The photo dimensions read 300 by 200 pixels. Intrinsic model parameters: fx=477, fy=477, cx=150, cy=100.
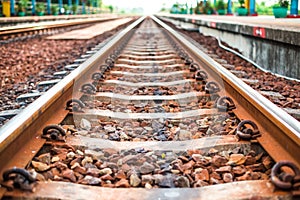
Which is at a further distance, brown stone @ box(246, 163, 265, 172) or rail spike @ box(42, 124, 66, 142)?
rail spike @ box(42, 124, 66, 142)

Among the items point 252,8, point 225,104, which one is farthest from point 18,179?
point 252,8

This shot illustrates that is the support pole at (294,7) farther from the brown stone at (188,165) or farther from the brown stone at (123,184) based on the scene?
the brown stone at (123,184)

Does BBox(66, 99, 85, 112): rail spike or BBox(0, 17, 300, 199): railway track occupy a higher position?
BBox(66, 99, 85, 112): rail spike

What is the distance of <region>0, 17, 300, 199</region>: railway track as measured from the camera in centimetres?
168

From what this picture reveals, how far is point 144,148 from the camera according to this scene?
2.26 meters

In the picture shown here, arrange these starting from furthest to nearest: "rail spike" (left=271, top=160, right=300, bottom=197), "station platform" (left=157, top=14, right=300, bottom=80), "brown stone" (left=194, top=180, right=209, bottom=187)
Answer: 1. "station platform" (left=157, top=14, right=300, bottom=80)
2. "brown stone" (left=194, top=180, right=209, bottom=187)
3. "rail spike" (left=271, top=160, right=300, bottom=197)

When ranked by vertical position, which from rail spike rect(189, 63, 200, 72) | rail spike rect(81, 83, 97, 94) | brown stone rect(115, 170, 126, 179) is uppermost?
rail spike rect(189, 63, 200, 72)

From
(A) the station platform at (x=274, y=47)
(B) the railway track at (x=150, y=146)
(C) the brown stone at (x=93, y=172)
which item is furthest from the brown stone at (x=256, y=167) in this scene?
(A) the station platform at (x=274, y=47)

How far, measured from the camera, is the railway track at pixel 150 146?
1683 millimetres

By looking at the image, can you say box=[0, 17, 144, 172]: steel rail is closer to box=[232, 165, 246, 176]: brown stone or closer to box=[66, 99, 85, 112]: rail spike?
box=[66, 99, 85, 112]: rail spike

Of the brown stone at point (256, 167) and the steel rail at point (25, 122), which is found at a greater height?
the steel rail at point (25, 122)

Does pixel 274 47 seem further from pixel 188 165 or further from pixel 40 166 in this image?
pixel 40 166

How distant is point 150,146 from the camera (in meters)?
2.28

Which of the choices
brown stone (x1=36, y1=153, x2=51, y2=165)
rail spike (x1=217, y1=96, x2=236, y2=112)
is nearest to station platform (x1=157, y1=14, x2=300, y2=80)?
rail spike (x1=217, y1=96, x2=236, y2=112)
